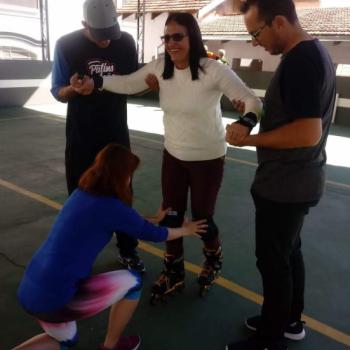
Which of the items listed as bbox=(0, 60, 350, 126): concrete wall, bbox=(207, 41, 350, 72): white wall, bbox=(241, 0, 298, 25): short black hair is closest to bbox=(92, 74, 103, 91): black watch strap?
bbox=(241, 0, 298, 25): short black hair

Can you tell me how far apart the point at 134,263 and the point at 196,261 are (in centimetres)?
56

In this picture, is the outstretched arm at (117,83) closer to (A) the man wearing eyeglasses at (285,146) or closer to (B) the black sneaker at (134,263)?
(A) the man wearing eyeglasses at (285,146)

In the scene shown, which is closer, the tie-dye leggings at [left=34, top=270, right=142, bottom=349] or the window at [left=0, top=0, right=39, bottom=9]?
the tie-dye leggings at [left=34, top=270, right=142, bottom=349]

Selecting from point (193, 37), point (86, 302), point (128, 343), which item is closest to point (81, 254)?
point (86, 302)

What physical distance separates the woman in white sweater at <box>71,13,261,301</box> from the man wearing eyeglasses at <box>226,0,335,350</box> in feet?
0.96

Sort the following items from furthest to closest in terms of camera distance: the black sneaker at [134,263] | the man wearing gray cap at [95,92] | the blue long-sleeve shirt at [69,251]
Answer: the black sneaker at [134,263] → the man wearing gray cap at [95,92] → the blue long-sleeve shirt at [69,251]

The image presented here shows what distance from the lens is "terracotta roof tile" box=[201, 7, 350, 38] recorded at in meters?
14.4

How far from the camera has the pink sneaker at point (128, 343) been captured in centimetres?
218

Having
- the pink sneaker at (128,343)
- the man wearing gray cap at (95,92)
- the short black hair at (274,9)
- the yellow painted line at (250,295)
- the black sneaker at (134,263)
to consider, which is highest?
the short black hair at (274,9)

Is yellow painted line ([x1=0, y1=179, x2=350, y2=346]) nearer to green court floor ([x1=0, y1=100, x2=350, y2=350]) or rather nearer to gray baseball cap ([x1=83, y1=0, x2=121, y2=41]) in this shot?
green court floor ([x1=0, y1=100, x2=350, y2=350])

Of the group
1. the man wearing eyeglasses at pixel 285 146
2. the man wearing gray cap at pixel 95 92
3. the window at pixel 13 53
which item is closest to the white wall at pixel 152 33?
the window at pixel 13 53

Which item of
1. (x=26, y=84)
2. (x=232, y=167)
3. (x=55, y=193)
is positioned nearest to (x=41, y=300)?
(x=55, y=193)

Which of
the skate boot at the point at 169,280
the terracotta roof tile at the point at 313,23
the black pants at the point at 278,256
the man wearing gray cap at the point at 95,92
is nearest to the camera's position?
the black pants at the point at 278,256

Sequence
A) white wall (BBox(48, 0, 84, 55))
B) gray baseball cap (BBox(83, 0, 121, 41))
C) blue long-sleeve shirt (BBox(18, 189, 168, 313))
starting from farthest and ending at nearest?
white wall (BBox(48, 0, 84, 55)), gray baseball cap (BBox(83, 0, 121, 41)), blue long-sleeve shirt (BBox(18, 189, 168, 313))
